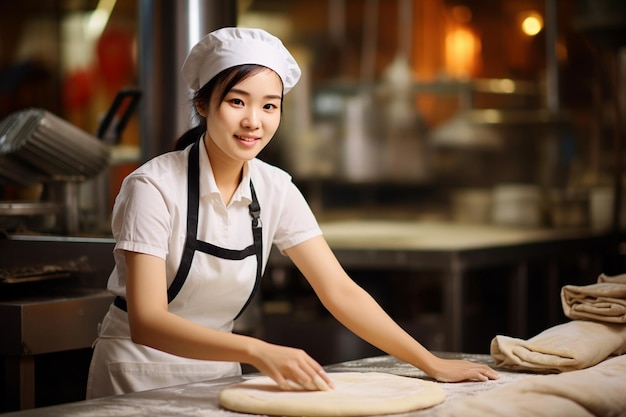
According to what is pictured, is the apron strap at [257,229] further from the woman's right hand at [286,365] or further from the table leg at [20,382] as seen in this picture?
the table leg at [20,382]

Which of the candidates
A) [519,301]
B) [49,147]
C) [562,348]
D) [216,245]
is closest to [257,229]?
[216,245]

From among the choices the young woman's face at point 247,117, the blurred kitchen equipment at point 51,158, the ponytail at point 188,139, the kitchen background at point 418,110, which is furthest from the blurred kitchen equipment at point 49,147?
the kitchen background at point 418,110

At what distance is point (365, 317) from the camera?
6.28 ft

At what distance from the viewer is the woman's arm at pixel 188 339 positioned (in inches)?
59.1

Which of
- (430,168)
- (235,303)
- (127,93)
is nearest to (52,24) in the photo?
(430,168)

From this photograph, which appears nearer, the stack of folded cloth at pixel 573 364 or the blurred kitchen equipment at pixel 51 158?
the stack of folded cloth at pixel 573 364

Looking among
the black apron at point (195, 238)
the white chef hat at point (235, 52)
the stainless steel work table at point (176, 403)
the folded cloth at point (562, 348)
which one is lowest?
the stainless steel work table at point (176, 403)

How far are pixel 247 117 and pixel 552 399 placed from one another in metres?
0.70

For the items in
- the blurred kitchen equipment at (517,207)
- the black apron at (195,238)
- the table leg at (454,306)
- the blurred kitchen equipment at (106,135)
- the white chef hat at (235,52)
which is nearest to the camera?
the white chef hat at (235,52)

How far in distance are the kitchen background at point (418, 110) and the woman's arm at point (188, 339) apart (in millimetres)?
2375

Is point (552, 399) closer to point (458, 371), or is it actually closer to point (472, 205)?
point (458, 371)

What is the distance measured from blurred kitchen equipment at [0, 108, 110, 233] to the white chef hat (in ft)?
3.48

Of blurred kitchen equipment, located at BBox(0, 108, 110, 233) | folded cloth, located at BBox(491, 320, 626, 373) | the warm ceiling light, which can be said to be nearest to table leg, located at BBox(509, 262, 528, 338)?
blurred kitchen equipment, located at BBox(0, 108, 110, 233)

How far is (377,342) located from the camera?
1899 mm
